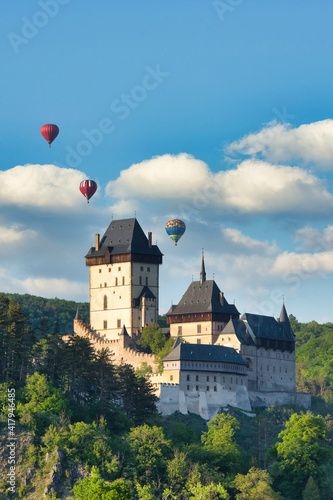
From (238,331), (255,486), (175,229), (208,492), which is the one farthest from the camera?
(175,229)

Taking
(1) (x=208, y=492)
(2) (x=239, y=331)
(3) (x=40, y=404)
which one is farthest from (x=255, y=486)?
(2) (x=239, y=331)

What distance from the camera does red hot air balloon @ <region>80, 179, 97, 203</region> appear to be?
359 feet

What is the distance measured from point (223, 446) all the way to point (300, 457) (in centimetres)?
560

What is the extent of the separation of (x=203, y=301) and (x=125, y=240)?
9586mm

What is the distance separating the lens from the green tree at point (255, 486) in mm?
78500

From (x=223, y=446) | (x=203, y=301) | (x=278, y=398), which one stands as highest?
(x=203, y=301)

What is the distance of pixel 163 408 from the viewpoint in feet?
320

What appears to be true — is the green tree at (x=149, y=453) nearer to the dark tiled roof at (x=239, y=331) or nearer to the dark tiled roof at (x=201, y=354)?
the dark tiled roof at (x=201, y=354)

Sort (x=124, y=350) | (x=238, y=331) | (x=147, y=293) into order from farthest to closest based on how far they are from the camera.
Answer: (x=147, y=293)
(x=238, y=331)
(x=124, y=350)

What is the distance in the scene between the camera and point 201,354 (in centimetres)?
10088

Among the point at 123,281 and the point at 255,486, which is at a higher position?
the point at 123,281

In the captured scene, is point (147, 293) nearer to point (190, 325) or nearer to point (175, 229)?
point (190, 325)

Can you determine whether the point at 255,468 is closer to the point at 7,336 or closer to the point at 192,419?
the point at 192,419

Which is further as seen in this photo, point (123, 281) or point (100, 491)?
point (123, 281)
